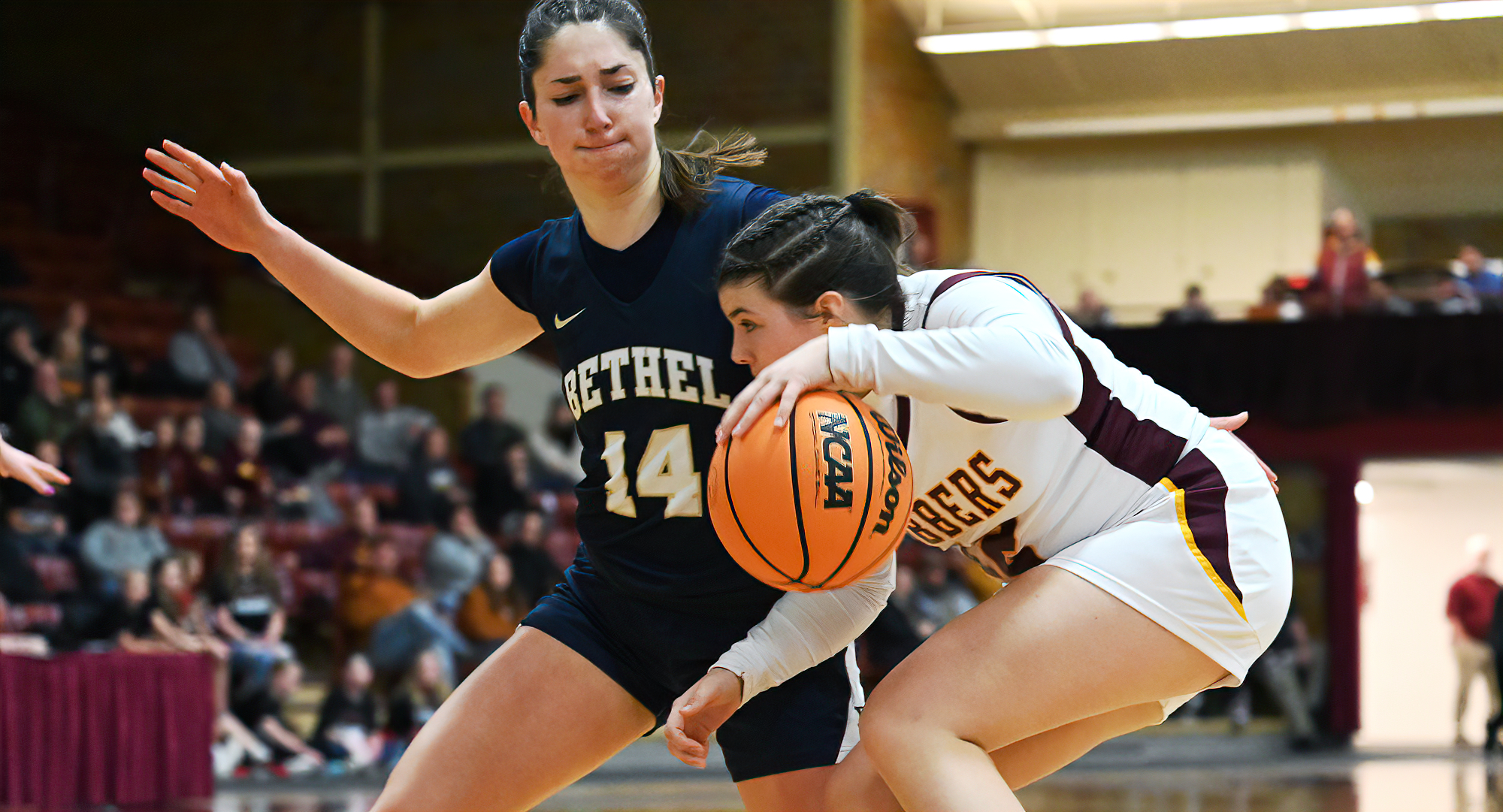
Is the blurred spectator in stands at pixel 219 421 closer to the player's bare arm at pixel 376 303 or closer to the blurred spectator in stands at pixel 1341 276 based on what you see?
the player's bare arm at pixel 376 303

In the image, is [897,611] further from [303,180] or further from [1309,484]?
[303,180]

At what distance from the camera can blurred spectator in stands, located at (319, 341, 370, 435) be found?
36.7ft

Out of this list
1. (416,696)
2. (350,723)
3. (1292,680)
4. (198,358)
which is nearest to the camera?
(350,723)

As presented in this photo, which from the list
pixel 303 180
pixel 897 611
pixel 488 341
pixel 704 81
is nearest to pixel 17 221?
pixel 303 180

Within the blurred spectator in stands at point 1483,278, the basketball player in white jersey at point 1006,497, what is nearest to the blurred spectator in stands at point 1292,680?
the blurred spectator in stands at point 1483,278

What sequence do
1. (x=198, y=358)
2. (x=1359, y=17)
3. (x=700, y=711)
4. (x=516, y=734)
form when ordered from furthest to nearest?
1. (x=1359, y=17)
2. (x=198, y=358)
3. (x=516, y=734)
4. (x=700, y=711)

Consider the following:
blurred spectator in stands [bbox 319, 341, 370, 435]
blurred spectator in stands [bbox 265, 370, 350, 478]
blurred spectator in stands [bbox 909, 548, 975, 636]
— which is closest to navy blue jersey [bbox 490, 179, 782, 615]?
blurred spectator in stands [bbox 909, 548, 975, 636]

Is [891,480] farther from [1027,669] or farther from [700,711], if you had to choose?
[700,711]

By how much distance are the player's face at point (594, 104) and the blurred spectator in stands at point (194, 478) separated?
7.95 metres

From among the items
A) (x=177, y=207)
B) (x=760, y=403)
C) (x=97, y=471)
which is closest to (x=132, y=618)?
(x=97, y=471)

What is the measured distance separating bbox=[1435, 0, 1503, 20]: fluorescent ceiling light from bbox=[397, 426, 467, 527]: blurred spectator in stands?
33.8 feet

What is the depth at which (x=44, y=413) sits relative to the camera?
29.4 ft

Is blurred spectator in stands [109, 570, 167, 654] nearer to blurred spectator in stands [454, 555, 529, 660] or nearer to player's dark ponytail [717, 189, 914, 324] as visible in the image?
blurred spectator in stands [454, 555, 529, 660]

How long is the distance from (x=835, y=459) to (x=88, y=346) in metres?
9.51
